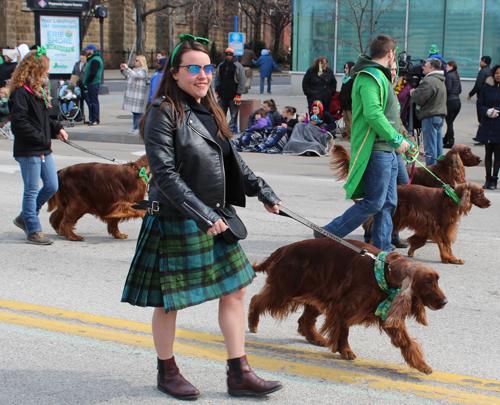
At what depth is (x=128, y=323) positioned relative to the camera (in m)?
4.26

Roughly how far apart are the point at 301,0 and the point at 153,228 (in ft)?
69.4

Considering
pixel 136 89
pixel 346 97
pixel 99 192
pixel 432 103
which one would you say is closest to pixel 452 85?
pixel 346 97

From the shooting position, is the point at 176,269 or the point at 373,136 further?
the point at 373,136

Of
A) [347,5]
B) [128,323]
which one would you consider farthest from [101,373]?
[347,5]

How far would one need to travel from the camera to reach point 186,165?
2.99 metres

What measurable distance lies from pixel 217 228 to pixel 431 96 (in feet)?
25.5

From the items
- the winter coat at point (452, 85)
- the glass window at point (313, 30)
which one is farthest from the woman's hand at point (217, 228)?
the glass window at point (313, 30)

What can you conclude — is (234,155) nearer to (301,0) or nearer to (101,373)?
(101,373)

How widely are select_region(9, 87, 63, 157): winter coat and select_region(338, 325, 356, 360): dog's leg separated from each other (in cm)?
362

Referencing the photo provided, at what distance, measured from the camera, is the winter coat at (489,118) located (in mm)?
9664

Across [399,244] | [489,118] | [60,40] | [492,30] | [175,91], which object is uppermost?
[492,30]

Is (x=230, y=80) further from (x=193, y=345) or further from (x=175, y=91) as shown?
(x=175, y=91)

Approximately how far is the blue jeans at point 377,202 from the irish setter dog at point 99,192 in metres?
2.19

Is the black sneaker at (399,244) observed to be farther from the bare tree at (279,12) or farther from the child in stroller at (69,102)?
the bare tree at (279,12)
